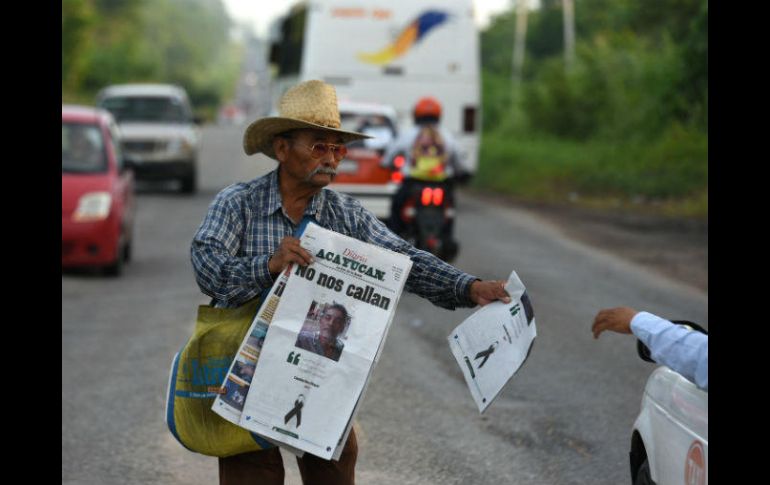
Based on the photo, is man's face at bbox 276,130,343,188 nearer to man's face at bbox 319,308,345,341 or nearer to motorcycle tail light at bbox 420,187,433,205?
man's face at bbox 319,308,345,341

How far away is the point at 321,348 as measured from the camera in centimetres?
424

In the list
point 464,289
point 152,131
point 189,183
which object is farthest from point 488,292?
point 189,183

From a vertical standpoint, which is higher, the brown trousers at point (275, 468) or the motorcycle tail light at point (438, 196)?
the brown trousers at point (275, 468)

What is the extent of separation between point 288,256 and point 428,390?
489 centimetres

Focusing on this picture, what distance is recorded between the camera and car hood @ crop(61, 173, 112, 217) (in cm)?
1445

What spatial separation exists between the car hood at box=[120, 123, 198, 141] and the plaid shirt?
2161 centimetres

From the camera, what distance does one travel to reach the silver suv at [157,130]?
85.0 ft

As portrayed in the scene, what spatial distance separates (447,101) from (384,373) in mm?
17064

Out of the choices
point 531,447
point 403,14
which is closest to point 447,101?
point 403,14

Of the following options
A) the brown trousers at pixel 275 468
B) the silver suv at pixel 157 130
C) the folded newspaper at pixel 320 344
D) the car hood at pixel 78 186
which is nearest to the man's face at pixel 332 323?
the folded newspaper at pixel 320 344

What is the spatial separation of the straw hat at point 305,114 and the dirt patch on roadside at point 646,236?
1007 centimetres

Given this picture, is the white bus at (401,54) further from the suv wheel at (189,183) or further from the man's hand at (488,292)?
the man's hand at (488,292)

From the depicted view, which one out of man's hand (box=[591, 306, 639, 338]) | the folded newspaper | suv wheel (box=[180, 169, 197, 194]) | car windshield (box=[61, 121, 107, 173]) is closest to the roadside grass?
suv wheel (box=[180, 169, 197, 194])
